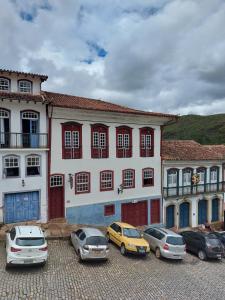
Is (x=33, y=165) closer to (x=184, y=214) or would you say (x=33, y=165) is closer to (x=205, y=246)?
(x=205, y=246)

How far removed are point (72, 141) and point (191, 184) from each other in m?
14.0

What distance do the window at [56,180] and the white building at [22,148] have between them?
602mm

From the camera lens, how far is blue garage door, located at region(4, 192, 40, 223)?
2136 cm

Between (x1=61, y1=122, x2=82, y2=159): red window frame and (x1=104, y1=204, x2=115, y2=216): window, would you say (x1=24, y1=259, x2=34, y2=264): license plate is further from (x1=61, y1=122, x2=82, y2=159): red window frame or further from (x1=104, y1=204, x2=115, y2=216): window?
(x1=104, y1=204, x2=115, y2=216): window

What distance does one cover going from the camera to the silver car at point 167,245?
18875mm

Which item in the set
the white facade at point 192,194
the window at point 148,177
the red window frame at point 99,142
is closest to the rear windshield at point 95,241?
the red window frame at point 99,142

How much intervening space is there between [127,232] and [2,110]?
1230 cm

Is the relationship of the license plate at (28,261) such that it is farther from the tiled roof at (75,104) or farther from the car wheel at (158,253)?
the tiled roof at (75,104)

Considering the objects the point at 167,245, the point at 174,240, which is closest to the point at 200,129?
the point at 174,240

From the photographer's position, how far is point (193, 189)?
100ft

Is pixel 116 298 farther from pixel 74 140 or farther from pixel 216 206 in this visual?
pixel 216 206

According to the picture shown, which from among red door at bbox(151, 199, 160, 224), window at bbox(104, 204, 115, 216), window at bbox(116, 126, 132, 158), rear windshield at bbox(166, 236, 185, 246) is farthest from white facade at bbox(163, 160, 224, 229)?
rear windshield at bbox(166, 236, 185, 246)

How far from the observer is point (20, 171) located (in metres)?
21.5

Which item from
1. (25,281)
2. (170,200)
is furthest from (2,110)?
(170,200)
